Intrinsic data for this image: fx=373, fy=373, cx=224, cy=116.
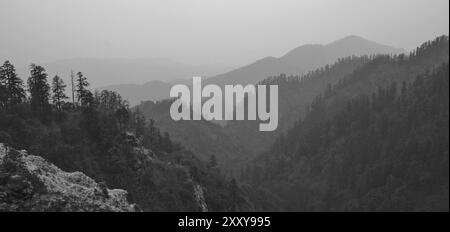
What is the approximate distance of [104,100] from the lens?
375 ft

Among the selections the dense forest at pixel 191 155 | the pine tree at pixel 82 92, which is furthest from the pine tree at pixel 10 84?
the pine tree at pixel 82 92

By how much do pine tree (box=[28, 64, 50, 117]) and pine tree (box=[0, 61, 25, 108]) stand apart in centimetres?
227

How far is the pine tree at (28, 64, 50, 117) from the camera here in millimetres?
76312

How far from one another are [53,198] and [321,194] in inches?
5983

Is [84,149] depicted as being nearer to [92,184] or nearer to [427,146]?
[92,184]

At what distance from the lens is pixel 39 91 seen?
77.2 metres

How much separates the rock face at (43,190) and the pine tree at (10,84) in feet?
97.7

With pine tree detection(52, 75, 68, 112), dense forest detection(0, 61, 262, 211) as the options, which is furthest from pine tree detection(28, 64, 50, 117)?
pine tree detection(52, 75, 68, 112)

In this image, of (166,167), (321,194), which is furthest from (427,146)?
(166,167)

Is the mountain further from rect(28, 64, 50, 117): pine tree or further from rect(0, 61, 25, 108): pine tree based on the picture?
rect(0, 61, 25, 108): pine tree

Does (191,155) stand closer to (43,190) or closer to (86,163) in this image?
(86,163)

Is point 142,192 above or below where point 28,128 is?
below

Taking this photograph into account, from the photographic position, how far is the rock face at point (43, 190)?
143 feet

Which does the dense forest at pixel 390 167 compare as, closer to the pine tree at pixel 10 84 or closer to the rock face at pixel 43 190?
the rock face at pixel 43 190
